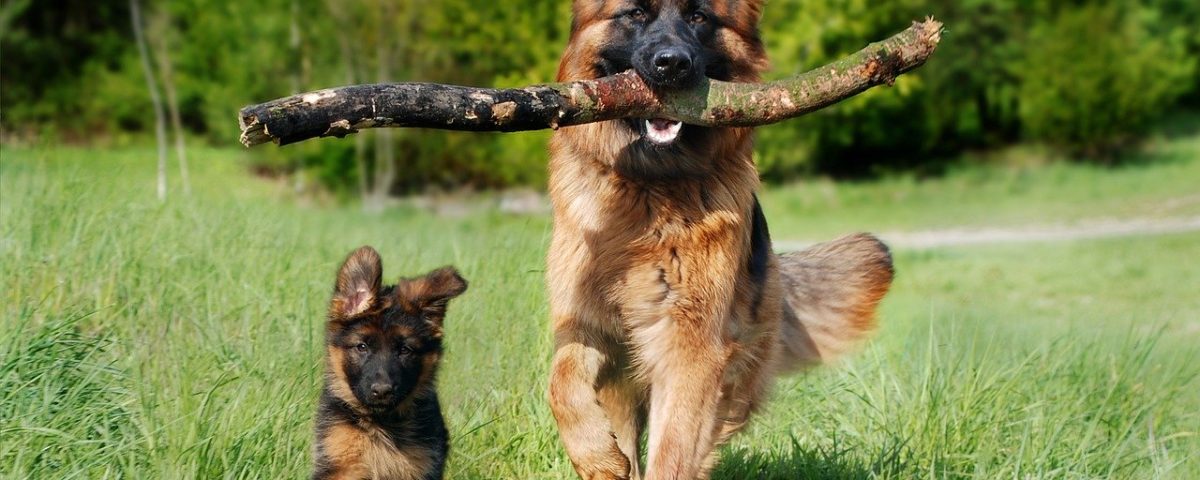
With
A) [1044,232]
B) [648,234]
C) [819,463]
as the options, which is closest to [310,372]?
[648,234]

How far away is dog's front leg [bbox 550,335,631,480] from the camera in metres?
5.31

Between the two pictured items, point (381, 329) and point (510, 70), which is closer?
point (381, 329)

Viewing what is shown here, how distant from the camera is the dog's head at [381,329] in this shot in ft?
17.0

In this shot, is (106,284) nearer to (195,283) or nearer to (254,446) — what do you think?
(195,283)

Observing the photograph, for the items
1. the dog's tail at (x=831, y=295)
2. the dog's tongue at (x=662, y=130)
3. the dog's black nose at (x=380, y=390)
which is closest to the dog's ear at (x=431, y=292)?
Result: the dog's black nose at (x=380, y=390)

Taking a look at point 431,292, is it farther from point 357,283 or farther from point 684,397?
point 684,397

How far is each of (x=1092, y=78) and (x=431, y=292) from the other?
33.8 m

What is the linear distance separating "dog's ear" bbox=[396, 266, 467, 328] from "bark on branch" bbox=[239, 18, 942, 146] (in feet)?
3.24

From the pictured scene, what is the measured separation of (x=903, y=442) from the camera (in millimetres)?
6098

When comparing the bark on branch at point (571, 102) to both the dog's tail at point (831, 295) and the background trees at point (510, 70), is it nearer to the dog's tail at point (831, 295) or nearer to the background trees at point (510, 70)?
the dog's tail at point (831, 295)

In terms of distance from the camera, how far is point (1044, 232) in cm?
2659

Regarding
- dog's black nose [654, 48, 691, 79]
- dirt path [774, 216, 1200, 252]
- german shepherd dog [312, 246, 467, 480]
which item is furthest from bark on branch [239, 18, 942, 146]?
dirt path [774, 216, 1200, 252]

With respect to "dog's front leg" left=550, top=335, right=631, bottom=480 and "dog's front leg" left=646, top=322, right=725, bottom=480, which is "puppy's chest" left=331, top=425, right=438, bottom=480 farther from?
"dog's front leg" left=646, top=322, right=725, bottom=480

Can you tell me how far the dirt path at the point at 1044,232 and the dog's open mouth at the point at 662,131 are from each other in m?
18.8
